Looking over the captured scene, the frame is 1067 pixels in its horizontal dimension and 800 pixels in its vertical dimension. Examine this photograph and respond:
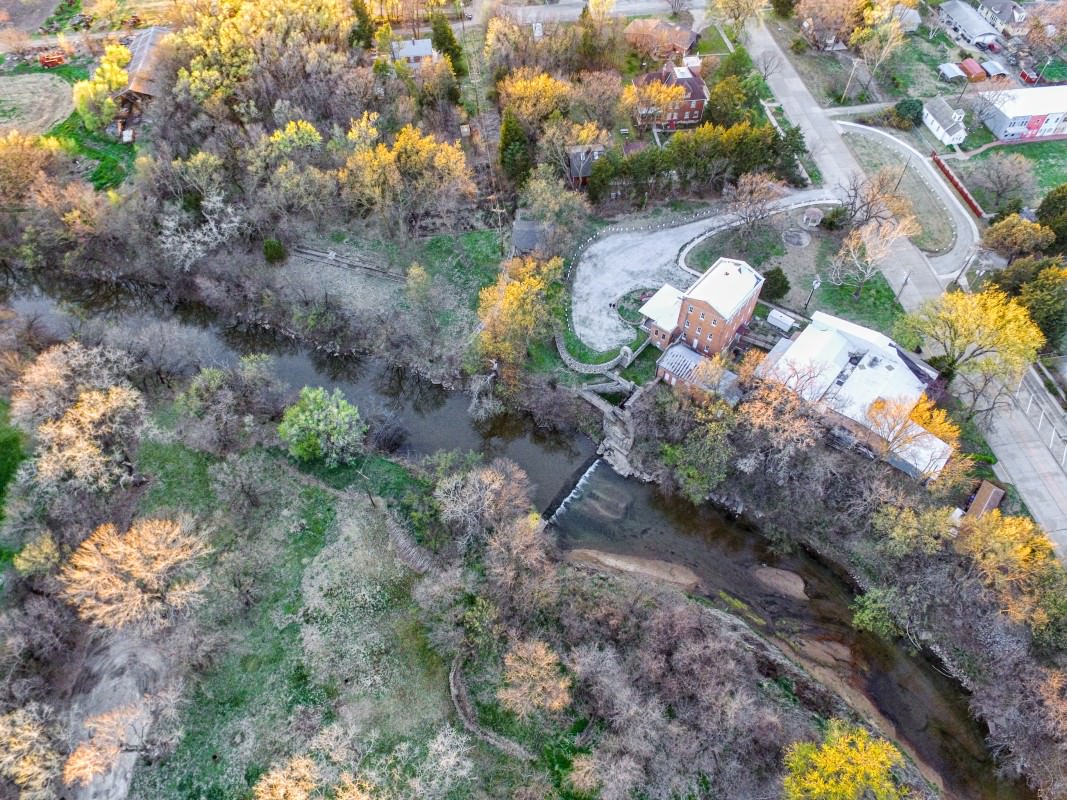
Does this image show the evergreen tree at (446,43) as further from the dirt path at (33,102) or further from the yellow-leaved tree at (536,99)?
the dirt path at (33,102)

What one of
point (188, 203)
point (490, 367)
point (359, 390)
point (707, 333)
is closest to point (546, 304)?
point (490, 367)

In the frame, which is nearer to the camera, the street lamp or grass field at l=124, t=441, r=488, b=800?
grass field at l=124, t=441, r=488, b=800

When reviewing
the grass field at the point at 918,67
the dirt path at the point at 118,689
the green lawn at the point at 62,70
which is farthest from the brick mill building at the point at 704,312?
the green lawn at the point at 62,70

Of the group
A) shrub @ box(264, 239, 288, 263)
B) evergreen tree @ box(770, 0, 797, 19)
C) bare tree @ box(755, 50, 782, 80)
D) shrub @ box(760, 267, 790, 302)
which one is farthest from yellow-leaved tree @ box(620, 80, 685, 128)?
shrub @ box(264, 239, 288, 263)

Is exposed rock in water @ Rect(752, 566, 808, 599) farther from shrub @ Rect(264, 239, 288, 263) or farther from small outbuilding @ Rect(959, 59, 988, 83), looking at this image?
small outbuilding @ Rect(959, 59, 988, 83)

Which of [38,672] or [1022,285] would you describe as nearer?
[38,672]

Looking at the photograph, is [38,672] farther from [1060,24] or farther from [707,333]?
[1060,24]
